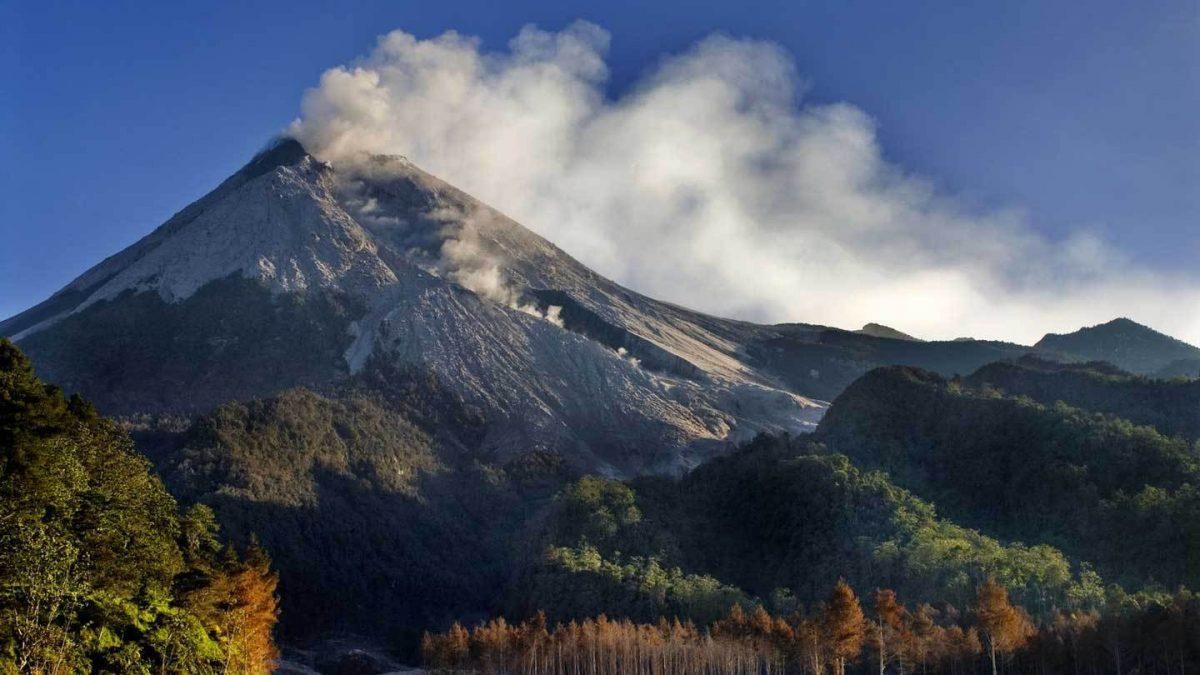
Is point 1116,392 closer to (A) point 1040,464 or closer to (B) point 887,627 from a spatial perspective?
(A) point 1040,464

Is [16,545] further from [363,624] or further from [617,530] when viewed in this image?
[363,624]

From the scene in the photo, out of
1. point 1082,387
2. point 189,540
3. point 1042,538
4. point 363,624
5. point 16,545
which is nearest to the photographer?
point 16,545

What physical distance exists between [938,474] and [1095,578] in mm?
50002

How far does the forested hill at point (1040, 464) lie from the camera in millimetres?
121500

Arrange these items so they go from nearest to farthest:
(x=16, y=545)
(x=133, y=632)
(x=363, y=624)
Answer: (x=16, y=545) → (x=133, y=632) → (x=363, y=624)

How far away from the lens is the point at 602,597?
12581 centimetres

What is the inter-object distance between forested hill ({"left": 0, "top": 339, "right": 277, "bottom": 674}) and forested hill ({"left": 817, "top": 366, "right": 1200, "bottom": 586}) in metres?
95.2

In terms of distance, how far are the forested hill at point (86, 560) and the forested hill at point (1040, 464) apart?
95.2 meters

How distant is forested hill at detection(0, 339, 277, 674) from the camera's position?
41.2 meters

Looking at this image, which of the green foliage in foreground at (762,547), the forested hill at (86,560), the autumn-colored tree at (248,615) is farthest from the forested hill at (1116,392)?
the forested hill at (86,560)

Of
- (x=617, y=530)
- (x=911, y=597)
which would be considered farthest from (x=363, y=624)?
Result: (x=911, y=597)

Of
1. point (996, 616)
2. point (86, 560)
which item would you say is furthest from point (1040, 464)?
point (86, 560)

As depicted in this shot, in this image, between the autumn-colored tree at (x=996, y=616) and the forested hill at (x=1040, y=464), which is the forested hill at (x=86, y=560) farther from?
the forested hill at (x=1040, y=464)

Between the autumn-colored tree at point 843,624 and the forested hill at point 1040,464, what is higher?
the forested hill at point 1040,464
